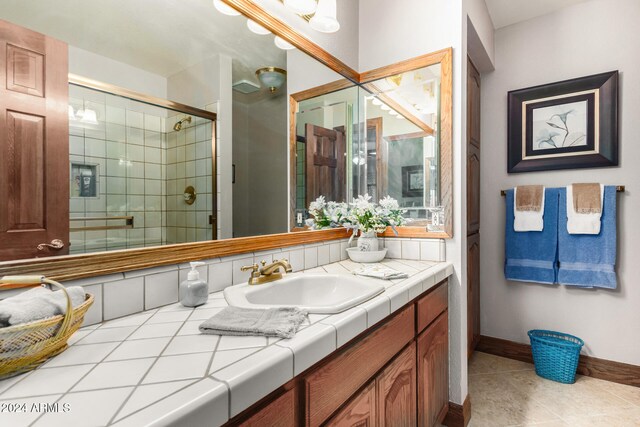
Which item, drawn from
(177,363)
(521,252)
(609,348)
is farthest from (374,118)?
(609,348)

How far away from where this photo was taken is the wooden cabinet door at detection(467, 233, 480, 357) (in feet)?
7.52

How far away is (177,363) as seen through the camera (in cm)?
61

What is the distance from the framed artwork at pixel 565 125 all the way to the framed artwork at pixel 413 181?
1.10 meters

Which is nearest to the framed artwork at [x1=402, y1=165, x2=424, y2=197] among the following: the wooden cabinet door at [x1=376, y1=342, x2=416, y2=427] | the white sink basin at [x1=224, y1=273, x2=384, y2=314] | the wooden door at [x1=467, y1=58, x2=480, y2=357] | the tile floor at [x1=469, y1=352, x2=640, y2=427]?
the wooden door at [x1=467, y1=58, x2=480, y2=357]

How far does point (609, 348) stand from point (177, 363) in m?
2.79

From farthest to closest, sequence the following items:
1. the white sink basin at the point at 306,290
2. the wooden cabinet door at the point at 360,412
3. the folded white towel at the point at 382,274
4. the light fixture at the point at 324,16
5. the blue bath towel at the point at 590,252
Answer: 1. the blue bath towel at the point at 590,252
2. the light fixture at the point at 324,16
3. the folded white towel at the point at 382,274
4. the white sink basin at the point at 306,290
5. the wooden cabinet door at the point at 360,412

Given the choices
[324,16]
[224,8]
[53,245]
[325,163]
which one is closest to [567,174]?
[325,163]

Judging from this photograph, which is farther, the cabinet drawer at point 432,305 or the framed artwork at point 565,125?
the framed artwork at point 565,125

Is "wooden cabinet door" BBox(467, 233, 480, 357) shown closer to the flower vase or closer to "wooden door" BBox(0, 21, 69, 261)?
the flower vase

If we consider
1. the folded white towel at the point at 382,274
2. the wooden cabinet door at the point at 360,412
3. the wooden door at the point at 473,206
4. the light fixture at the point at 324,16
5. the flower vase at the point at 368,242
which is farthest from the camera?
the wooden door at the point at 473,206

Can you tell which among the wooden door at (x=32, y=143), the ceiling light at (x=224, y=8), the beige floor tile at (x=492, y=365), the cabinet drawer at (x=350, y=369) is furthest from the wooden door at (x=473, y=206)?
the wooden door at (x=32, y=143)

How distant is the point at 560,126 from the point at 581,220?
0.70m

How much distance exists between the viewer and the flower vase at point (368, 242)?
5.93 feet

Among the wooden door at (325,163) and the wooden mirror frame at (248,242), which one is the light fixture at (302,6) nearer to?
the wooden mirror frame at (248,242)
